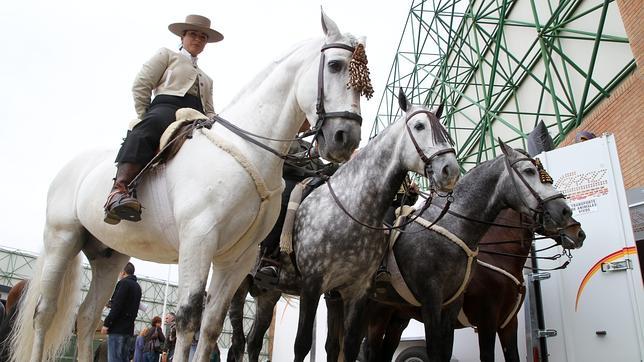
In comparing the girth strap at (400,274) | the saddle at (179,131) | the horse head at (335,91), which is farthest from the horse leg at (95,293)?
the girth strap at (400,274)

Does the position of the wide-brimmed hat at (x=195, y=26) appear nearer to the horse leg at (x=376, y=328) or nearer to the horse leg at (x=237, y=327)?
the horse leg at (x=237, y=327)

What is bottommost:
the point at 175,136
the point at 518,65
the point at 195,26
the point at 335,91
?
the point at 175,136

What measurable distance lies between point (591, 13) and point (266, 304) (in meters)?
10.9

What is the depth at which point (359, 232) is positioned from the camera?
4.89 metres

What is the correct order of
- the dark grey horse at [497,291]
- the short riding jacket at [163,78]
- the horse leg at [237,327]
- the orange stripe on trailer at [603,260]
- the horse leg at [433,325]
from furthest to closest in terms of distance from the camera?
the horse leg at [237,327] < the dark grey horse at [497,291] < the orange stripe on trailer at [603,260] < the horse leg at [433,325] < the short riding jacket at [163,78]

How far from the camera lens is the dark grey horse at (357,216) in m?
4.70

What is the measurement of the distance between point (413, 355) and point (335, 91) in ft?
17.6

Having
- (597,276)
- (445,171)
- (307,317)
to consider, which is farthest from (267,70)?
(597,276)

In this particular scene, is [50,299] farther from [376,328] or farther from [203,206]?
[376,328]

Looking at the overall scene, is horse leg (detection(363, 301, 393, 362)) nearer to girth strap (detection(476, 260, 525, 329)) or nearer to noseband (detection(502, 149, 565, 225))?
girth strap (detection(476, 260, 525, 329))

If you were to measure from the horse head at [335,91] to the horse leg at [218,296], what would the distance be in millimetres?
1036

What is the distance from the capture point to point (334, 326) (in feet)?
17.5

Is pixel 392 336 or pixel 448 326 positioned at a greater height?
pixel 448 326

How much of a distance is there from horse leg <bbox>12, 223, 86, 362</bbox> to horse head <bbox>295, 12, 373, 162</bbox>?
7.67ft
